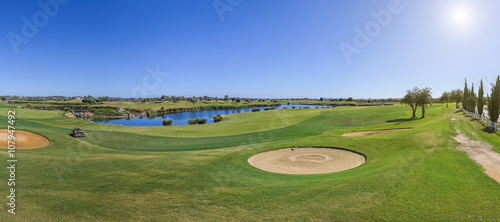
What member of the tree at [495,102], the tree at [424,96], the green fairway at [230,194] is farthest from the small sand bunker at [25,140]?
the tree at [424,96]

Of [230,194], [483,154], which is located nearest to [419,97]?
[483,154]

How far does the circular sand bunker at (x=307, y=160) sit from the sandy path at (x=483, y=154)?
19.9 feet

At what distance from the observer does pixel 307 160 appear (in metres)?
17.0

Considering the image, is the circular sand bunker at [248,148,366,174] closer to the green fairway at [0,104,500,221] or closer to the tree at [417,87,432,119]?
the green fairway at [0,104,500,221]

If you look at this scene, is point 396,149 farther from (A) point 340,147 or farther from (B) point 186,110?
(B) point 186,110

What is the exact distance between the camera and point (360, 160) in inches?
640

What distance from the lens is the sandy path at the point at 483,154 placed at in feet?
32.6

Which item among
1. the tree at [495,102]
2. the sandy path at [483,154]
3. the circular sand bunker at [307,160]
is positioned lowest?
the circular sand bunker at [307,160]

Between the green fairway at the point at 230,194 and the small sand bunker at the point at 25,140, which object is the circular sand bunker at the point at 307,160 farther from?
the small sand bunker at the point at 25,140

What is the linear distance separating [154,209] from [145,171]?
465 centimetres

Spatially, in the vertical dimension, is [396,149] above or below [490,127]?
below

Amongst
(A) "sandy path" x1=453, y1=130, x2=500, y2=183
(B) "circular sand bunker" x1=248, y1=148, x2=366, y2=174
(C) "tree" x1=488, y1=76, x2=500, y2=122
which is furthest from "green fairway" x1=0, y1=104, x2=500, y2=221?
(C) "tree" x1=488, y1=76, x2=500, y2=122

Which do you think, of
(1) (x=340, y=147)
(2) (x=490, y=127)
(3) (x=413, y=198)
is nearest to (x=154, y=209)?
(3) (x=413, y=198)

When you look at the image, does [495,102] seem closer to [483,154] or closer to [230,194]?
[483,154]
